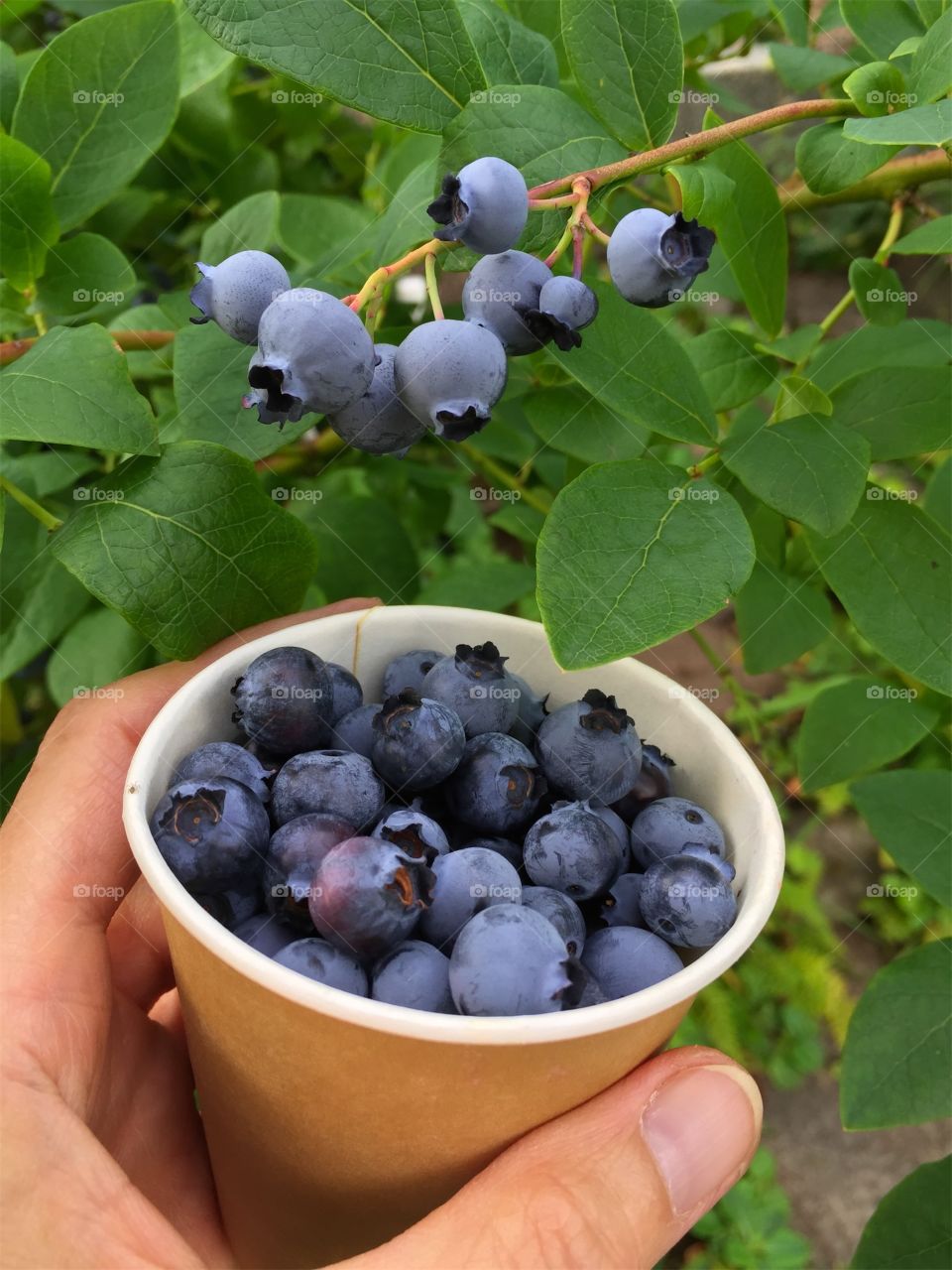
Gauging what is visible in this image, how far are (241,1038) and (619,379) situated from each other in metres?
0.52

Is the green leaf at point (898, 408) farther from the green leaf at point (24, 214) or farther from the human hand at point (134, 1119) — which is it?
the green leaf at point (24, 214)

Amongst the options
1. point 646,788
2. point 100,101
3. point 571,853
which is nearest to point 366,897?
point 571,853

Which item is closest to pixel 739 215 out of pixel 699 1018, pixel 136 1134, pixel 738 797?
pixel 738 797

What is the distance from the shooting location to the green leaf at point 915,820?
0.95 m

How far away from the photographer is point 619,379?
791 millimetres

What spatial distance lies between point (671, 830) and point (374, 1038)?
25cm

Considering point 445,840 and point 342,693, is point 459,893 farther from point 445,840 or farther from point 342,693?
point 342,693

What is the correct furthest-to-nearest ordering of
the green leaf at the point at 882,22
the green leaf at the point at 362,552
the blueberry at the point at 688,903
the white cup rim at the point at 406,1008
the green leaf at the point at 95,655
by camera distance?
the green leaf at the point at 362,552 → the green leaf at the point at 95,655 → the green leaf at the point at 882,22 → the blueberry at the point at 688,903 → the white cup rim at the point at 406,1008

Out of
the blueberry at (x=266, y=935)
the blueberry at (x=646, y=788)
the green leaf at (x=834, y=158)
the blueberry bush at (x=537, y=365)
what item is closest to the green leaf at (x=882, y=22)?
the blueberry bush at (x=537, y=365)

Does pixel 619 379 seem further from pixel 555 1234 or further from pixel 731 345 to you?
pixel 555 1234

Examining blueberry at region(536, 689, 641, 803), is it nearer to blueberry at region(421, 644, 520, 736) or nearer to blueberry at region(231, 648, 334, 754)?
blueberry at region(421, 644, 520, 736)

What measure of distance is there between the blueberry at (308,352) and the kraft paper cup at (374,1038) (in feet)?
0.78

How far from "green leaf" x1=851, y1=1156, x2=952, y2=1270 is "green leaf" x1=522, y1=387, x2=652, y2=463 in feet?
2.26

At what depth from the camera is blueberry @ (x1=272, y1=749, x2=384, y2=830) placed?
677 mm
